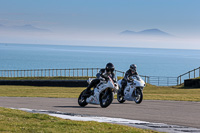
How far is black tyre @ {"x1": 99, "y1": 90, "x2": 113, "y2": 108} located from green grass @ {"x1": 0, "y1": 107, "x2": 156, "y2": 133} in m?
4.57

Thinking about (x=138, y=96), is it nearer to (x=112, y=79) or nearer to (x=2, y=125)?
(x=112, y=79)

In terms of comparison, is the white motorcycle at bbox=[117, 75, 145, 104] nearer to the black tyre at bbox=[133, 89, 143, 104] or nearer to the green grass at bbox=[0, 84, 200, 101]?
the black tyre at bbox=[133, 89, 143, 104]

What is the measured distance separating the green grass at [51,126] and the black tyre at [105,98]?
4565 mm

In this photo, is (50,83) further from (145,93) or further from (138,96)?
(138,96)

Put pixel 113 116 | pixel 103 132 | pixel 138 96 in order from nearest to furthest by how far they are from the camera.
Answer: pixel 103 132 → pixel 113 116 → pixel 138 96

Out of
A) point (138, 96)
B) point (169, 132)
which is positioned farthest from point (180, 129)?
point (138, 96)

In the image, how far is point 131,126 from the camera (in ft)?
40.0

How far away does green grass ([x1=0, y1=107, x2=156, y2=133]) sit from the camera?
1108 cm

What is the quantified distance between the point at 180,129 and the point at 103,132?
2.20 meters

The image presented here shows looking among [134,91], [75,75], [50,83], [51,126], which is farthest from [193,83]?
[75,75]

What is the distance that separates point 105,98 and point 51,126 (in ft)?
20.5

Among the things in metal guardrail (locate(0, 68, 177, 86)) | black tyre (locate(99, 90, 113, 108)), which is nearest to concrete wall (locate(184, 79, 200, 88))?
metal guardrail (locate(0, 68, 177, 86))

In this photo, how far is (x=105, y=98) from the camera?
17.8 meters

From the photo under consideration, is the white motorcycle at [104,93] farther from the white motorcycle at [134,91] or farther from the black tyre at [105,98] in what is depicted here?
the white motorcycle at [134,91]
